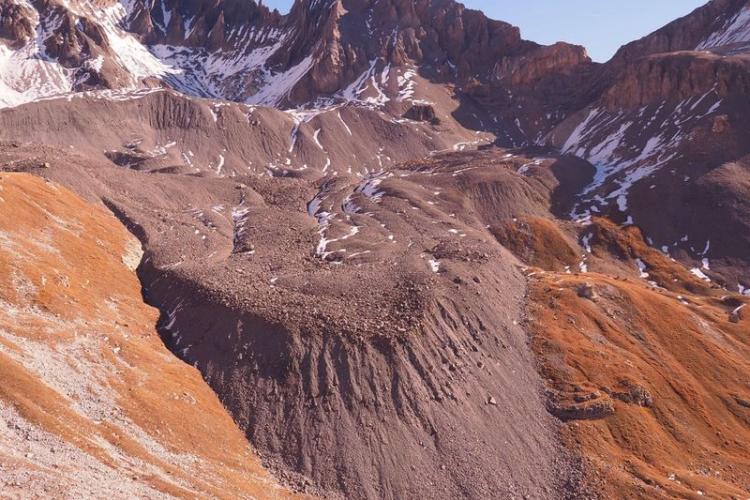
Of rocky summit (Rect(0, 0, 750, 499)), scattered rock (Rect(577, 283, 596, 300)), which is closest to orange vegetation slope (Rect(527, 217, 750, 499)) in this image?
scattered rock (Rect(577, 283, 596, 300))

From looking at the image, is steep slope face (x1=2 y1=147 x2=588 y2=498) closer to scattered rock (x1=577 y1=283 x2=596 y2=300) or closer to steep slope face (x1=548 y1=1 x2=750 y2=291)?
scattered rock (x1=577 y1=283 x2=596 y2=300)

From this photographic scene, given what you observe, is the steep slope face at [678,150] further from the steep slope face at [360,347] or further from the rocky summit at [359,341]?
the steep slope face at [360,347]

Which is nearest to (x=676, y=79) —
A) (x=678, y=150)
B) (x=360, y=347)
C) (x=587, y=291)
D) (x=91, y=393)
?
(x=678, y=150)

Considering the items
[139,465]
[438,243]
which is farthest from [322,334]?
[438,243]

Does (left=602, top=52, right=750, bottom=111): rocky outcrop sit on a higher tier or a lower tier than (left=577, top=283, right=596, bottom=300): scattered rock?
higher

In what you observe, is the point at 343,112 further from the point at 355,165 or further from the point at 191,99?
the point at 191,99

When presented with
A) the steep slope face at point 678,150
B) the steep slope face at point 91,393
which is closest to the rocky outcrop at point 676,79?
the steep slope face at point 678,150

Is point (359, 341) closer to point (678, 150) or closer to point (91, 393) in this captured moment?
point (91, 393)
